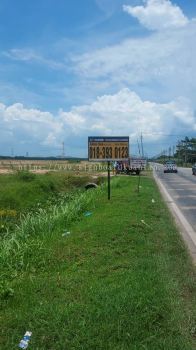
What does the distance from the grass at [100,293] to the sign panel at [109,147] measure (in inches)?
295

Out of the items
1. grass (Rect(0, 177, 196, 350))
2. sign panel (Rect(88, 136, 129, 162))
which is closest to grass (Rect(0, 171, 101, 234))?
sign panel (Rect(88, 136, 129, 162))

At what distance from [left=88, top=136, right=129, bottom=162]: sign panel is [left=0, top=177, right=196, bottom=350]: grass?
295 inches

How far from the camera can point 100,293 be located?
19.7ft

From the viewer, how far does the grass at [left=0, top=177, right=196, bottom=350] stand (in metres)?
4.84

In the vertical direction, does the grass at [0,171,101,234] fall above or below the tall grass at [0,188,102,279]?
below

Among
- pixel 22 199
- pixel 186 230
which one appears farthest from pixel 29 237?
pixel 22 199

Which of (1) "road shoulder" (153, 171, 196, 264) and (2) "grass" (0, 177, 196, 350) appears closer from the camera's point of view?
(2) "grass" (0, 177, 196, 350)

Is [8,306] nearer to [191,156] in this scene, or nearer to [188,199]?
[188,199]

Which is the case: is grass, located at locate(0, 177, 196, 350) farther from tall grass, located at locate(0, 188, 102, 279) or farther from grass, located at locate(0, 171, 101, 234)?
grass, located at locate(0, 171, 101, 234)

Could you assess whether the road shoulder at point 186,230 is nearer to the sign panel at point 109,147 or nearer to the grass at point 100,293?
the grass at point 100,293

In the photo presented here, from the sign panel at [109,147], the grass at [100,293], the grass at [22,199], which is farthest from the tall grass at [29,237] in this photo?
the grass at [22,199]

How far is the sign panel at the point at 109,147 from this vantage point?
17984mm

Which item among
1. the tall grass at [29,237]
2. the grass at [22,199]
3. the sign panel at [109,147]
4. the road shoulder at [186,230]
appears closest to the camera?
the tall grass at [29,237]

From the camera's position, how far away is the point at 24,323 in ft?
16.8
